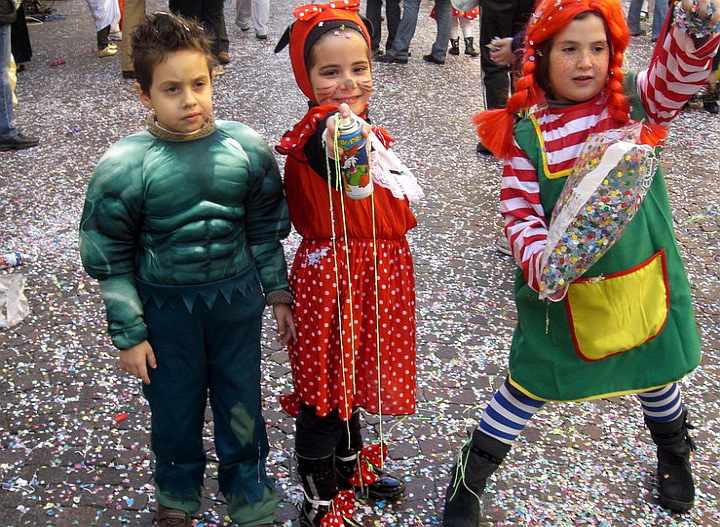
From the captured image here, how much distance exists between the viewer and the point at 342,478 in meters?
2.36

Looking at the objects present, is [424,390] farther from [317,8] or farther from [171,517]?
[317,8]

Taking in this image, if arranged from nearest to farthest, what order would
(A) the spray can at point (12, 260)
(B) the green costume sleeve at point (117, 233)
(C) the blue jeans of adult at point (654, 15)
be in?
(B) the green costume sleeve at point (117, 233) → (A) the spray can at point (12, 260) → (C) the blue jeans of adult at point (654, 15)

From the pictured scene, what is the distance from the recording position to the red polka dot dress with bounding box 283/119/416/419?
1.99 meters

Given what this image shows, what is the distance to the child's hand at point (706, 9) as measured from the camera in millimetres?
1731

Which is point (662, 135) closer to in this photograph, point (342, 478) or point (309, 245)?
point (309, 245)

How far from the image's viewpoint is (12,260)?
389 centimetres

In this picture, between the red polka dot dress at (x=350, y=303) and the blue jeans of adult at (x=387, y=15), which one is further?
the blue jeans of adult at (x=387, y=15)

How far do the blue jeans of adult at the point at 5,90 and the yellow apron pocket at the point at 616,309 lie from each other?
4676 millimetres

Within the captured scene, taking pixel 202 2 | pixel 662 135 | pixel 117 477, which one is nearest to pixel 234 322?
pixel 117 477

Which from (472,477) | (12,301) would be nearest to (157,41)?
(472,477)

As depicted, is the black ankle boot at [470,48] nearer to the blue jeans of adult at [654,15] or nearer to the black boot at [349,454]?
the blue jeans of adult at [654,15]

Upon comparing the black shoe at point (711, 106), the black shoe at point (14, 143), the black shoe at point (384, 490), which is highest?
the black shoe at point (14, 143)

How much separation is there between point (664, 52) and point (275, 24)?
332 inches

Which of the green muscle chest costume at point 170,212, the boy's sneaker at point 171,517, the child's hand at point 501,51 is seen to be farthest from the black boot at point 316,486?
the child's hand at point 501,51
